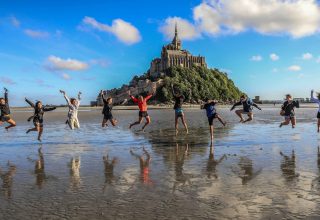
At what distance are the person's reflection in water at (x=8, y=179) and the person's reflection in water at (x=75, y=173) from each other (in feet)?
3.75

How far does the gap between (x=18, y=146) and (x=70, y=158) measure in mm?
4066

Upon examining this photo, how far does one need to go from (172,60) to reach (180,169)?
162337 millimetres

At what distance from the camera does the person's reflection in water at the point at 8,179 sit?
6.40m

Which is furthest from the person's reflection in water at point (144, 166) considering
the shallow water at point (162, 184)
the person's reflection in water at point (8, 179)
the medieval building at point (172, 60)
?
the medieval building at point (172, 60)

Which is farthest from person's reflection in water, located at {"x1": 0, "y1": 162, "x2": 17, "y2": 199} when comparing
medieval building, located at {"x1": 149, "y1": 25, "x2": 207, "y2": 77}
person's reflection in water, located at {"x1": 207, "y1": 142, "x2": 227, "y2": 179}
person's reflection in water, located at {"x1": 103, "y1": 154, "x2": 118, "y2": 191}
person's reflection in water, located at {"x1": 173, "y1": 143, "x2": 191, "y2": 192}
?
medieval building, located at {"x1": 149, "y1": 25, "x2": 207, "y2": 77}

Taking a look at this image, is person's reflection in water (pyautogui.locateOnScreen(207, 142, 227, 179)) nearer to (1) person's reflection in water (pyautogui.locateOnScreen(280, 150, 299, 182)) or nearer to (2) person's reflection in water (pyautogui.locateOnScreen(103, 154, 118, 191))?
(1) person's reflection in water (pyautogui.locateOnScreen(280, 150, 299, 182))

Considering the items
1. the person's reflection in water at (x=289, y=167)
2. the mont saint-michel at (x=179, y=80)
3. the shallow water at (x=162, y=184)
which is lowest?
the shallow water at (x=162, y=184)

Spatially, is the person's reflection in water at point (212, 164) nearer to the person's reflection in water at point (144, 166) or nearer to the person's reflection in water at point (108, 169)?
the person's reflection in water at point (144, 166)

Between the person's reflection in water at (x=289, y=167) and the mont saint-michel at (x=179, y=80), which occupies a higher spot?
the mont saint-michel at (x=179, y=80)

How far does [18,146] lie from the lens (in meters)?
13.4

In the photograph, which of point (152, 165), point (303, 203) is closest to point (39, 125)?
point (152, 165)

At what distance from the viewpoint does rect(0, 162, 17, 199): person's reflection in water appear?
6.40m

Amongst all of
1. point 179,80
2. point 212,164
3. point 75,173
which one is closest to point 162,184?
point 75,173

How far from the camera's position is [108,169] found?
340 inches
